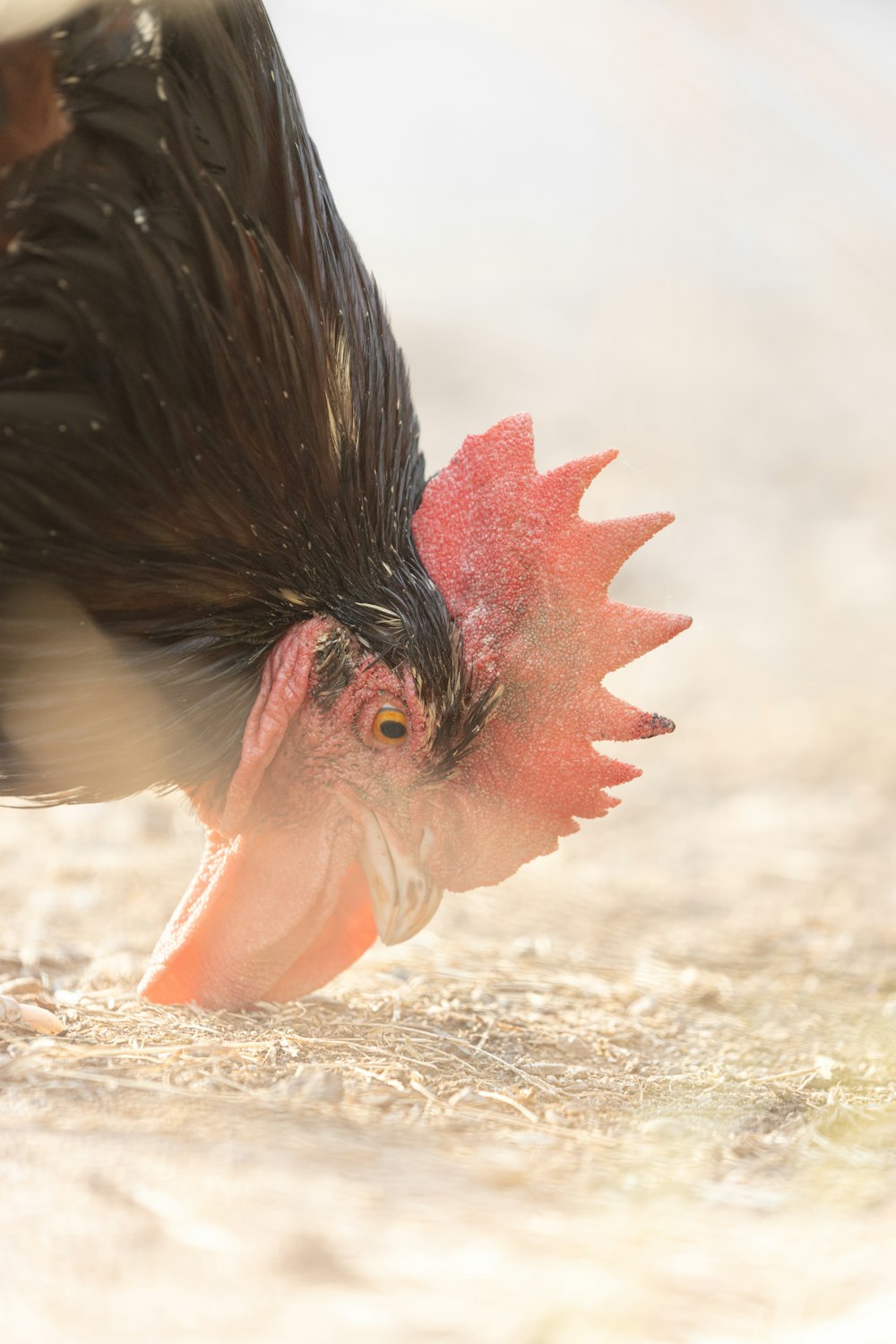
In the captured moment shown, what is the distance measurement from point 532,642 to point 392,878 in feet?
2.02

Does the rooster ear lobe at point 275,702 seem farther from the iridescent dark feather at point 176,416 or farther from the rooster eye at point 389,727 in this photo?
the rooster eye at point 389,727

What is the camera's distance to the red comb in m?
2.87

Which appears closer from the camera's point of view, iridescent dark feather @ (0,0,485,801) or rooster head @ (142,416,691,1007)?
iridescent dark feather @ (0,0,485,801)

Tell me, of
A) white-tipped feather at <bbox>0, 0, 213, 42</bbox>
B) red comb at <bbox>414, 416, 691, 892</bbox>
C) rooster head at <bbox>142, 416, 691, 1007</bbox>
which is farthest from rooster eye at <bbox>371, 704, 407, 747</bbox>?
white-tipped feather at <bbox>0, 0, 213, 42</bbox>

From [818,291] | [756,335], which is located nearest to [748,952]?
[818,291]

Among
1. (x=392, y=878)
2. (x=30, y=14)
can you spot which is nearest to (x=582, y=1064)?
(x=392, y=878)

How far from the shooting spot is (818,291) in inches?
273

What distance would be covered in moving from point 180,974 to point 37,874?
196cm

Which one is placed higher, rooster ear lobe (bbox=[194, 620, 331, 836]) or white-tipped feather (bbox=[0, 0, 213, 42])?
white-tipped feather (bbox=[0, 0, 213, 42])

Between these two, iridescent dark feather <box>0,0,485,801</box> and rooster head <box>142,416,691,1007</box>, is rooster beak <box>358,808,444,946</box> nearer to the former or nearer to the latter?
rooster head <box>142,416,691,1007</box>

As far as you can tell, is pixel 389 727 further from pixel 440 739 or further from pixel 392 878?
pixel 392 878

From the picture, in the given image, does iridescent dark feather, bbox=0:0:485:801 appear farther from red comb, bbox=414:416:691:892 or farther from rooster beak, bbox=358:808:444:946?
rooster beak, bbox=358:808:444:946

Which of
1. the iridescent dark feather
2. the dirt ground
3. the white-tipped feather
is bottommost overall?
the dirt ground

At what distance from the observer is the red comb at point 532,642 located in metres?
2.87
